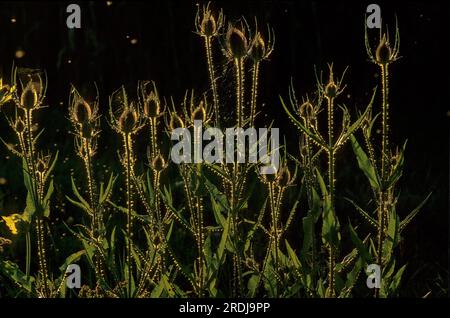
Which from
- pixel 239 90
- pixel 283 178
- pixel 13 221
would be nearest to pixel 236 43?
pixel 239 90

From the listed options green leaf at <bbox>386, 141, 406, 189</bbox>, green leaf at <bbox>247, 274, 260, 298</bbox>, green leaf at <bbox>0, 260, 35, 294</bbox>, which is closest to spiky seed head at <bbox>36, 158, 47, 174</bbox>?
green leaf at <bbox>0, 260, 35, 294</bbox>

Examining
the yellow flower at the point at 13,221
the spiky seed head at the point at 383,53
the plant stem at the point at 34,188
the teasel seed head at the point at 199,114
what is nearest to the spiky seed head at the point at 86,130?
the plant stem at the point at 34,188

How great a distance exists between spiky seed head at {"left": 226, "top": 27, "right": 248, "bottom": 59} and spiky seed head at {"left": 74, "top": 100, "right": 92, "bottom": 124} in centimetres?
36

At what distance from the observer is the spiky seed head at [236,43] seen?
5.38 ft

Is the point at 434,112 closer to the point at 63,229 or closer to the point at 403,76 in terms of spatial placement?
the point at 403,76

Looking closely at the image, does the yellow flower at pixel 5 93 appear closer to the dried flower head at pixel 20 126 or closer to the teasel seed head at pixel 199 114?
the dried flower head at pixel 20 126

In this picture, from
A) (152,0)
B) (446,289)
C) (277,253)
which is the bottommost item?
(446,289)

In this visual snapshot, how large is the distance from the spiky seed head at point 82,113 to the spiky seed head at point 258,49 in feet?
1.36

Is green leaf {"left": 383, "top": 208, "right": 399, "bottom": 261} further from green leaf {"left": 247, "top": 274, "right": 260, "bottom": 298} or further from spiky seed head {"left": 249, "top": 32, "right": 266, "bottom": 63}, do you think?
spiky seed head {"left": 249, "top": 32, "right": 266, "bottom": 63}

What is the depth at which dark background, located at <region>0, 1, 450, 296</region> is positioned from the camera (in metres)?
4.77

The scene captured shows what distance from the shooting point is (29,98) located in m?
1.67

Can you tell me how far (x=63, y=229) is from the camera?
319cm

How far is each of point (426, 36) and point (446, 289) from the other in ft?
9.13
